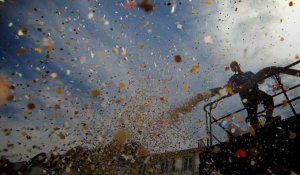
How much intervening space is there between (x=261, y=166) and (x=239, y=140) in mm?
752

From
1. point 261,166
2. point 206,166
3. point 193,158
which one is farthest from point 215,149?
point 193,158

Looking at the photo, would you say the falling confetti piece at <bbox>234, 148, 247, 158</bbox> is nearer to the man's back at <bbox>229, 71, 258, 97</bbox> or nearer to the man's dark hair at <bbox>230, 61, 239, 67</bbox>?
the man's back at <bbox>229, 71, 258, 97</bbox>

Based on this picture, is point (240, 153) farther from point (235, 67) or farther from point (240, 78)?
point (235, 67)

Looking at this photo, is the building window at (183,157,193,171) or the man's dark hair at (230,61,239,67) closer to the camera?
the man's dark hair at (230,61,239,67)

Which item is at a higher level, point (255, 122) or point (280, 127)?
point (255, 122)

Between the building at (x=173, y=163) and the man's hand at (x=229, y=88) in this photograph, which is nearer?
the man's hand at (x=229, y=88)

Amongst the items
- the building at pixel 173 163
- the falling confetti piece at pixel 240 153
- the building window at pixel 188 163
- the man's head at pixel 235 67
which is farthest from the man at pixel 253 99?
the building window at pixel 188 163

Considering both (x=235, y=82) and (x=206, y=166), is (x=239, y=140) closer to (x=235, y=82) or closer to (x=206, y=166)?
(x=206, y=166)

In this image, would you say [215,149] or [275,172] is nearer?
[275,172]

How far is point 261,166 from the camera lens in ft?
18.2

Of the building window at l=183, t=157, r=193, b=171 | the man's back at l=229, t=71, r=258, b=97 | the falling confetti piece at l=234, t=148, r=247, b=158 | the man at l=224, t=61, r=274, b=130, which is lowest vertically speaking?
the falling confetti piece at l=234, t=148, r=247, b=158

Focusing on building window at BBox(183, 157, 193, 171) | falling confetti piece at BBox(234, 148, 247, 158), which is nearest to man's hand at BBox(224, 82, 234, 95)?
falling confetti piece at BBox(234, 148, 247, 158)

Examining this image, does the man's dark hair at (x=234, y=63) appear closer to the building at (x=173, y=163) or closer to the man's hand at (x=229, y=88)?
the man's hand at (x=229, y=88)

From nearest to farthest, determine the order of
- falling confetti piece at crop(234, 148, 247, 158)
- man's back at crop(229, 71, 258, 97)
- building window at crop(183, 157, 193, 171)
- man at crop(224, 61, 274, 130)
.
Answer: falling confetti piece at crop(234, 148, 247, 158), man at crop(224, 61, 274, 130), man's back at crop(229, 71, 258, 97), building window at crop(183, 157, 193, 171)
